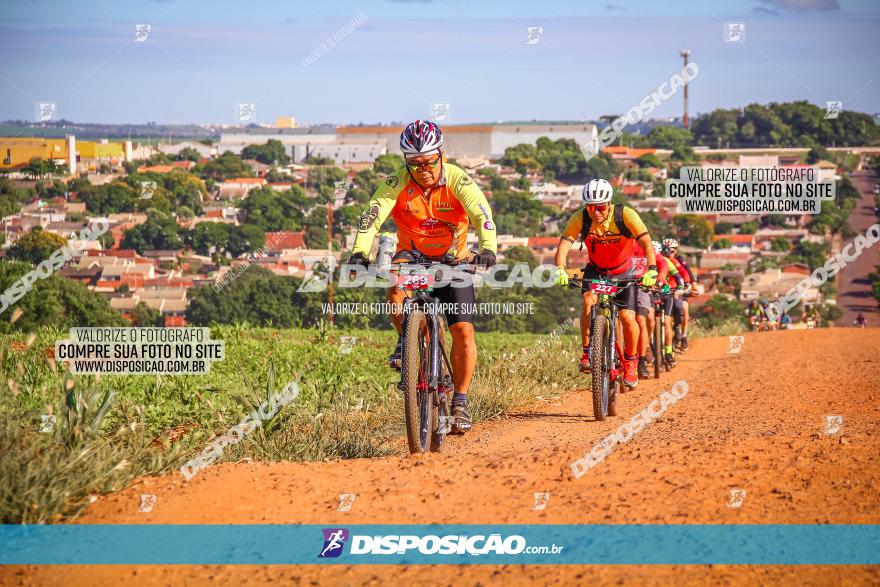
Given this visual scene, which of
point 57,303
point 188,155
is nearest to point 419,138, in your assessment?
point 57,303

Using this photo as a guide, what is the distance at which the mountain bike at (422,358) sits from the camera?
7.86m

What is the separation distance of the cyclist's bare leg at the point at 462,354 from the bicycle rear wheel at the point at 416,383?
→ 11.5 inches

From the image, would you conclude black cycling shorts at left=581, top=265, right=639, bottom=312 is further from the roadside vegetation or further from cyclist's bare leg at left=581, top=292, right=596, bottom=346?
the roadside vegetation

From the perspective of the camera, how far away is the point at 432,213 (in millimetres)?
8273

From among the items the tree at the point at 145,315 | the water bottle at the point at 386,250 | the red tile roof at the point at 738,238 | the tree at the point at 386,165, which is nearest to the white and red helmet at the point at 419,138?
the water bottle at the point at 386,250

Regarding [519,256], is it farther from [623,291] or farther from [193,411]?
[193,411]

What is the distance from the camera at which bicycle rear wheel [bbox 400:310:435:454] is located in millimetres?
7836

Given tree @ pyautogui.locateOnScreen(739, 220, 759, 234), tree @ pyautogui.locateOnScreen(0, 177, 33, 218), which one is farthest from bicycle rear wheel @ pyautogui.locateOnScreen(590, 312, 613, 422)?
tree @ pyautogui.locateOnScreen(739, 220, 759, 234)

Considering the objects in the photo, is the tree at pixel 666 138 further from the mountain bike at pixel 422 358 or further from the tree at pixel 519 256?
the mountain bike at pixel 422 358

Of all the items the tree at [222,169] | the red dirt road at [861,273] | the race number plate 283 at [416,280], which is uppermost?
the tree at [222,169]

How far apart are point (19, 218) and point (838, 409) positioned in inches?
2059

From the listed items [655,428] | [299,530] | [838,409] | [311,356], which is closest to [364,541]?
[299,530]

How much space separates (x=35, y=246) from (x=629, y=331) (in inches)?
1423

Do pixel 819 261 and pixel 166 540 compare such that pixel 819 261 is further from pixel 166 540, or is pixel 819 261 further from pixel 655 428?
pixel 166 540
